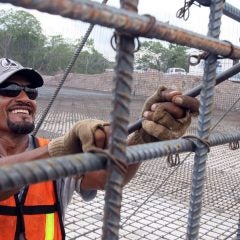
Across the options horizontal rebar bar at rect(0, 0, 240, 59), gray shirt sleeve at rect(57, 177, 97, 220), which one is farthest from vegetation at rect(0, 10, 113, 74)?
horizontal rebar bar at rect(0, 0, 240, 59)

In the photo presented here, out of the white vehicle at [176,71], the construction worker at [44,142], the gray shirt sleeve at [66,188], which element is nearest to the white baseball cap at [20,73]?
the construction worker at [44,142]

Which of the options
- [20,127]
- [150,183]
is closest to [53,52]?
[150,183]

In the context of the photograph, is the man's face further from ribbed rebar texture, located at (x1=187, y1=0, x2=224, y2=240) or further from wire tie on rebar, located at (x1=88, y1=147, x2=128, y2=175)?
wire tie on rebar, located at (x1=88, y1=147, x2=128, y2=175)

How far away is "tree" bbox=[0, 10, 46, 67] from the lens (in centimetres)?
1279

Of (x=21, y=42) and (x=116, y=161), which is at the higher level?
(x=21, y=42)

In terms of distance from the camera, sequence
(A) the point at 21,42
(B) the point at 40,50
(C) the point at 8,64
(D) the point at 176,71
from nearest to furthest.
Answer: (C) the point at 8,64
(A) the point at 21,42
(B) the point at 40,50
(D) the point at 176,71

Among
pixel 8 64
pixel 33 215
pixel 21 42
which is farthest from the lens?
pixel 21 42

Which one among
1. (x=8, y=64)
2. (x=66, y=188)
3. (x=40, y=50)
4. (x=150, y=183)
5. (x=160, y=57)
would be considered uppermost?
(x=160, y=57)

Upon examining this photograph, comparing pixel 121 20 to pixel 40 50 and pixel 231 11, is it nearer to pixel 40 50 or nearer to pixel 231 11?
pixel 231 11

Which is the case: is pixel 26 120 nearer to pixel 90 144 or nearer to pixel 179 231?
pixel 90 144

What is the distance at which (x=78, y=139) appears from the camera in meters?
1.14

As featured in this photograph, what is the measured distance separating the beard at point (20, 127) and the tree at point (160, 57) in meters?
13.5

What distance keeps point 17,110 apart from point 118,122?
1338mm

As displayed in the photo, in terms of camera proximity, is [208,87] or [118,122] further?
[208,87]
